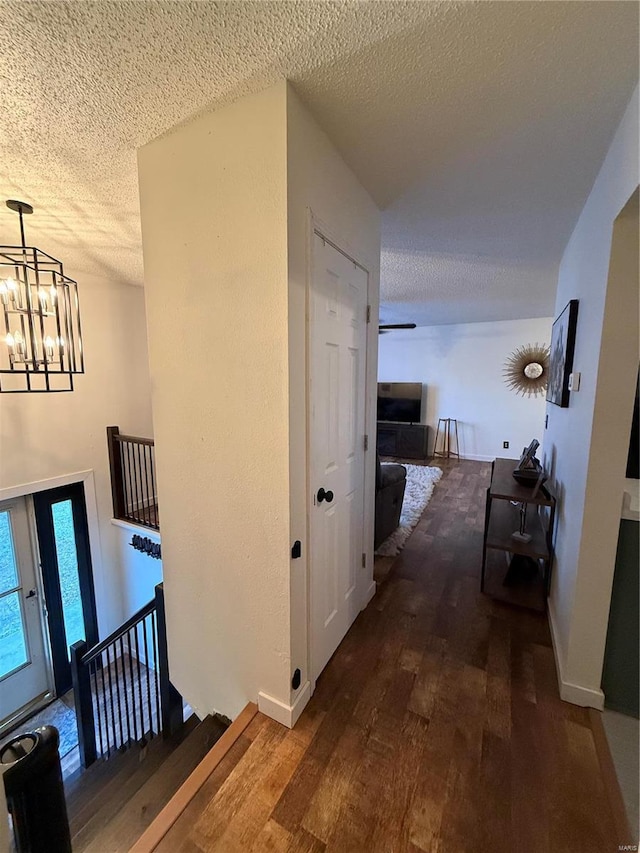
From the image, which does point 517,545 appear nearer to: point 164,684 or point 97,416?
point 164,684

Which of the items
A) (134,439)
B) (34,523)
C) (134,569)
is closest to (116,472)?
(134,439)

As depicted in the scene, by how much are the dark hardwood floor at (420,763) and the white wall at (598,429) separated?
263mm

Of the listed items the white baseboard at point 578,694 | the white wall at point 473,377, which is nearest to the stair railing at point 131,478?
the white baseboard at point 578,694

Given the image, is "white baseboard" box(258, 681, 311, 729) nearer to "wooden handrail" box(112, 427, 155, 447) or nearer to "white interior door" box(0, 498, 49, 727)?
"wooden handrail" box(112, 427, 155, 447)

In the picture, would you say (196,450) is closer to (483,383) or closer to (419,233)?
(419,233)

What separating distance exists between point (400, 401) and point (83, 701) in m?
6.14

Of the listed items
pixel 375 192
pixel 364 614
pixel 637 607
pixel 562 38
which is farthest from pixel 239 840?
pixel 375 192

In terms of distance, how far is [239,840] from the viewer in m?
1.16

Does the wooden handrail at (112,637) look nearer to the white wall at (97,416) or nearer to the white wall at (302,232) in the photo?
the white wall at (302,232)

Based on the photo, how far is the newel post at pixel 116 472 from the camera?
394cm

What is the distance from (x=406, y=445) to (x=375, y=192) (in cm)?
534

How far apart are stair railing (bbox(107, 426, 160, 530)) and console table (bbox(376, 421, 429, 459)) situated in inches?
171

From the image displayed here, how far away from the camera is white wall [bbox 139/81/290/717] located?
1.33 meters

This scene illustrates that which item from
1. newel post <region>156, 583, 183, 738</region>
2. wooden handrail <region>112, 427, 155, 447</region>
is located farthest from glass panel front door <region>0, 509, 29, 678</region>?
newel post <region>156, 583, 183, 738</region>
